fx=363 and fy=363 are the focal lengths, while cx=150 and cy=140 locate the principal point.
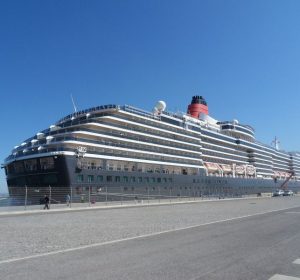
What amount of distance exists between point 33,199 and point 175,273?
27.8 metres

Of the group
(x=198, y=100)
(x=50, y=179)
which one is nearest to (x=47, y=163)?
(x=50, y=179)

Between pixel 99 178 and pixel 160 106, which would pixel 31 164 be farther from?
pixel 160 106

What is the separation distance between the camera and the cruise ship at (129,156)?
41.1 m

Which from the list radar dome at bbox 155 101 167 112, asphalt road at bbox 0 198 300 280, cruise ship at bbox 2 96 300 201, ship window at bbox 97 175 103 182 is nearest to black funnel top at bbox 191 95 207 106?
cruise ship at bbox 2 96 300 201

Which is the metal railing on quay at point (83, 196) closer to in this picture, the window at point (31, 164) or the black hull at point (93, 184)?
the black hull at point (93, 184)

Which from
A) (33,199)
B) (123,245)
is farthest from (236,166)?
(123,245)

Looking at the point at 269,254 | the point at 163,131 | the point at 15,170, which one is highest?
the point at 163,131

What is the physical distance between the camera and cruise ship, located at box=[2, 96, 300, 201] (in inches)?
1618

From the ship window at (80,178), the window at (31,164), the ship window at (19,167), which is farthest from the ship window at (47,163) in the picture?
the ship window at (19,167)

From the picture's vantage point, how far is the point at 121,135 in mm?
48562

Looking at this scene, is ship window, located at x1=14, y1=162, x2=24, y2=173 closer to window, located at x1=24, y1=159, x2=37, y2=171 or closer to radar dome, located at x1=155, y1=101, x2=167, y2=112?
window, located at x1=24, y1=159, x2=37, y2=171

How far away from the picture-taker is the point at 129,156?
4841 centimetres

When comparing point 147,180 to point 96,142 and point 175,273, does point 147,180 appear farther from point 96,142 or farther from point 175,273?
point 175,273

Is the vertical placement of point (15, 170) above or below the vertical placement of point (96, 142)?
below
